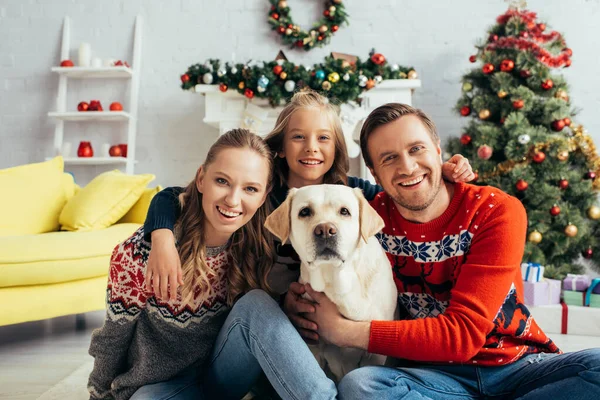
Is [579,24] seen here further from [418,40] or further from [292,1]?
[292,1]

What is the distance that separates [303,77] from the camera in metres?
3.87

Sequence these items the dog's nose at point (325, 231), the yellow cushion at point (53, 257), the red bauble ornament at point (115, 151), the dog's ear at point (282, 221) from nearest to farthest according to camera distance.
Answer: the dog's nose at point (325, 231)
the dog's ear at point (282, 221)
the yellow cushion at point (53, 257)
the red bauble ornament at point (115, 151)

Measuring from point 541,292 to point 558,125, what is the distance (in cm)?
118

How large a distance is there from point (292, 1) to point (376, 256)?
12.7 ft

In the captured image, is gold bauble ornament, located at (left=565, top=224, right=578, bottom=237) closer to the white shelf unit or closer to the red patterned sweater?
the red patterned sweater

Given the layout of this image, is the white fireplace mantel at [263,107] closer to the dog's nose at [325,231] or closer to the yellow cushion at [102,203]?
the yellow cushion at [102,203]

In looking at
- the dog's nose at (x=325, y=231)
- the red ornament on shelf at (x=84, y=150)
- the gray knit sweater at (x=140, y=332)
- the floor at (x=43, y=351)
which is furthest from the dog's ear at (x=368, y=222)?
the red ornament on shelf at (x=84, y=150)

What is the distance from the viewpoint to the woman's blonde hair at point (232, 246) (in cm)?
162

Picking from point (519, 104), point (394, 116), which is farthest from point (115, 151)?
point (394, 116)

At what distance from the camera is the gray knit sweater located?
5.24 ft

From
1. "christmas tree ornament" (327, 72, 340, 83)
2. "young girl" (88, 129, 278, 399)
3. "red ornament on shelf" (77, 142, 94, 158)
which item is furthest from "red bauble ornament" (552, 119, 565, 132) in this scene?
"red ornament on shelf" (77, 142, 94, 158)

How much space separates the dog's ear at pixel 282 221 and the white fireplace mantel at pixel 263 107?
104 inches

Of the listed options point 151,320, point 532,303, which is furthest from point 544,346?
point 532,303

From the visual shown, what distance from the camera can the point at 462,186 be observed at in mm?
1579
